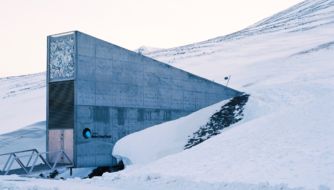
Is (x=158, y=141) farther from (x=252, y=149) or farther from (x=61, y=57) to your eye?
(x=252, y=149)

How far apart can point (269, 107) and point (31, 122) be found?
16.6 m

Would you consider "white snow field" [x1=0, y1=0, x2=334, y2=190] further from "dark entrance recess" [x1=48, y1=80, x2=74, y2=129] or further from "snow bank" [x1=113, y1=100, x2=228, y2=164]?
"dark entrance recess" [x1=48, y1=80, x2=74, y2=129]

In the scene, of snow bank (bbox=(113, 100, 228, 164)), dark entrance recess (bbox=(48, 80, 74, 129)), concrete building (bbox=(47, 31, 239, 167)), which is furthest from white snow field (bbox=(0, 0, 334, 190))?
dark entrance recess (bbox=(48, 80, 74, 129))

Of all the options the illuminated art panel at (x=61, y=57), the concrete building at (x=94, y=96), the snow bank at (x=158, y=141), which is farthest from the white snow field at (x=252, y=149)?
the illuminated art panel at (x=61, y=57)

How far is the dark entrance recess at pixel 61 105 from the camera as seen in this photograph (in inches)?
779

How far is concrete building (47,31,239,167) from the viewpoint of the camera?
64.7ft

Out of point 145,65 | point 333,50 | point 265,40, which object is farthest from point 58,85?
point 265,40

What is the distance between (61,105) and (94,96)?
5.14ft

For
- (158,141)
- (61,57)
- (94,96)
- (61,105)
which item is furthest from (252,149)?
(61,57)

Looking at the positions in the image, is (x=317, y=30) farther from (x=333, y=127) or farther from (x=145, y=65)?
(x=333, y=127)

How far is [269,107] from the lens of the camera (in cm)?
2456

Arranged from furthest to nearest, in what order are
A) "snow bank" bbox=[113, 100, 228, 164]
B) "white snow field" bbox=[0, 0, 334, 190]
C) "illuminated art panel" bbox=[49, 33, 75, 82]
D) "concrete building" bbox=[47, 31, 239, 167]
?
"snow bank" bbox=[113, 100, 228, 164], "illuminated art panel" bbox=[49, 33, 75, 82], "concrete building" bbox=[47, 31, 239, 167], "white snow field" bbox=[0, 0, 334, 190]

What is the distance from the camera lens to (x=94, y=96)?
20359 millimetres

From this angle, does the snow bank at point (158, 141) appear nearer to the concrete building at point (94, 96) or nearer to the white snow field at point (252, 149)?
the white snow field at point (252, 149)
